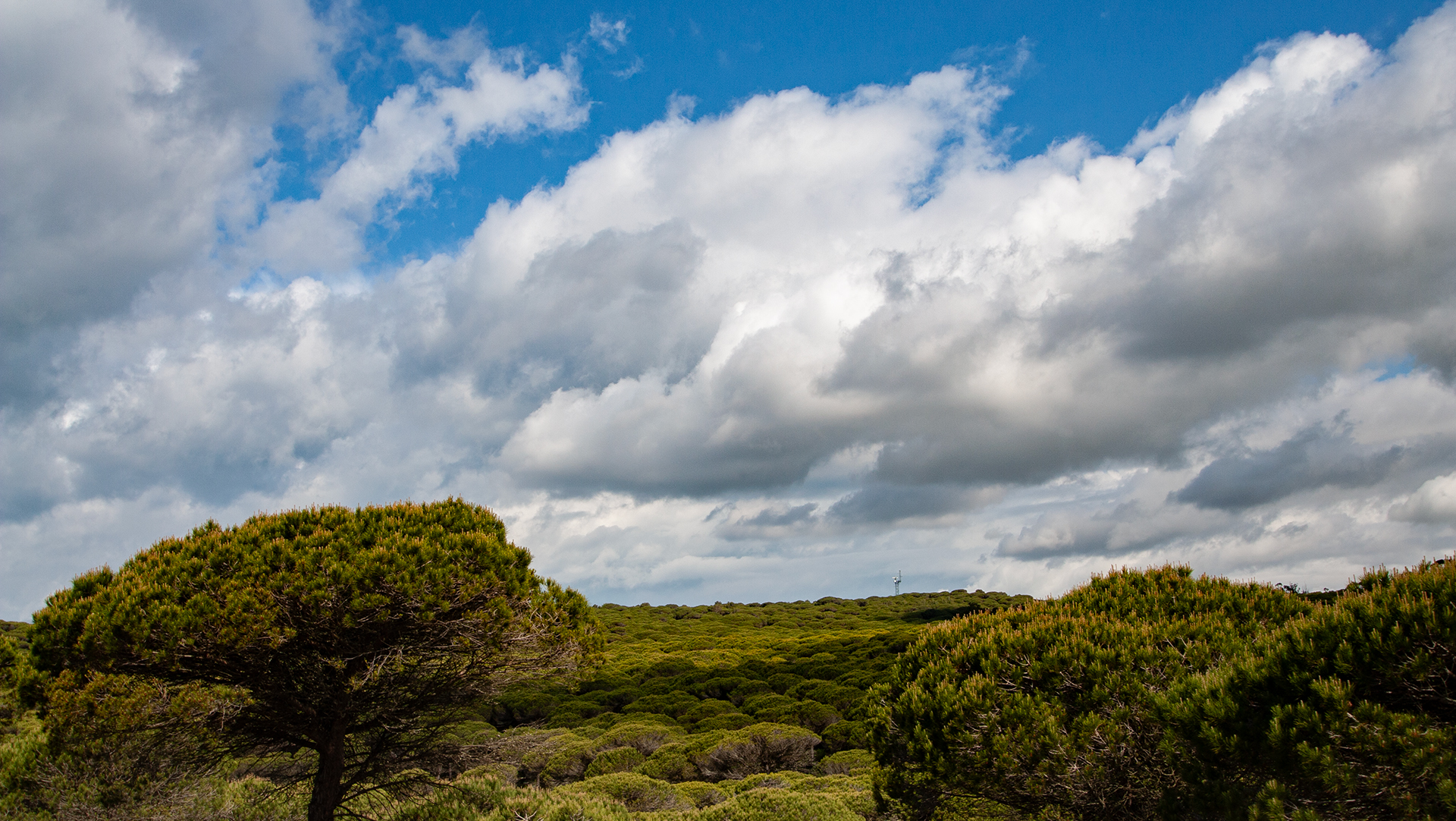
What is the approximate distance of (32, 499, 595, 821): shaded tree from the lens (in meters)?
11.3

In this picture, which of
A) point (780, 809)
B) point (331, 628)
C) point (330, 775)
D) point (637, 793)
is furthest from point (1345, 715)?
point (637, 793)

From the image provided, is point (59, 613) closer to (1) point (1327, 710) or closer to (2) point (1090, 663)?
(2) point (1090, 663)

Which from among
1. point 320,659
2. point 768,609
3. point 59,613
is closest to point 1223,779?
point 320,659

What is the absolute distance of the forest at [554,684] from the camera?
7098 mm

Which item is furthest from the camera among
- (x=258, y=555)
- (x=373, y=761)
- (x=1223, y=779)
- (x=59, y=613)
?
(x=373, y=761)

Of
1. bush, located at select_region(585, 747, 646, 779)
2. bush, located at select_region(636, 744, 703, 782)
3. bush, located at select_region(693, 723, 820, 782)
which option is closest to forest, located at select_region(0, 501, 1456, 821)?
bush, located at select_region(585, 747, 646, 779)

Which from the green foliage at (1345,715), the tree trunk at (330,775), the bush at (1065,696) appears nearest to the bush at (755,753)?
the tree trunk at (330,775)

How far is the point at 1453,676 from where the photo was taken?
6809mm

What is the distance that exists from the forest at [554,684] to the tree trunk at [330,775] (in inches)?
1.7

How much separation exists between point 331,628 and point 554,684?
4116 millimetres

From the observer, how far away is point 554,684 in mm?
14227

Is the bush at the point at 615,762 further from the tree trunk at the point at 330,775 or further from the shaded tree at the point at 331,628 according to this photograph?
the tree trunk at the point at 330,775

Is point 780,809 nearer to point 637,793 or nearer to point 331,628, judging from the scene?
point 637,793

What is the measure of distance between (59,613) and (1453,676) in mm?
18234
